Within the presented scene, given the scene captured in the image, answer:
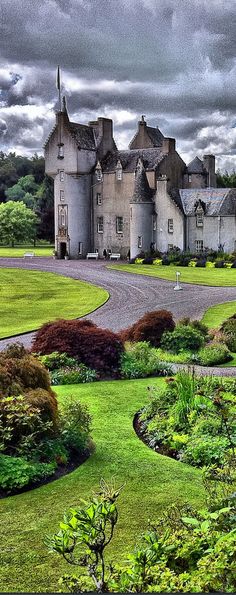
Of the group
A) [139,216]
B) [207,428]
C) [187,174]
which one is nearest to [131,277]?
[139,216]

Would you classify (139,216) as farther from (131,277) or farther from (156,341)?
(156,341)

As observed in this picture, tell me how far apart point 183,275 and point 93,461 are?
41.1m

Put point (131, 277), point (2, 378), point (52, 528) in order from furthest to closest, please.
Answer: point (131, 277) → point (2, 378) → point (52, 528)

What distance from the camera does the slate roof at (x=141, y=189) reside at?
66250mm

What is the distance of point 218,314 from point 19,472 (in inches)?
933

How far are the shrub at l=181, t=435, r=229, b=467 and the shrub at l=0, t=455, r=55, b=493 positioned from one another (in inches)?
92.1

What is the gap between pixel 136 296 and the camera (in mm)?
39438

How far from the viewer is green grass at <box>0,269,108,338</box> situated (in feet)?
108

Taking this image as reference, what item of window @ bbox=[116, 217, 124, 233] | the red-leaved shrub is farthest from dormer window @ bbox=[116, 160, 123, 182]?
the red-leaved shrub

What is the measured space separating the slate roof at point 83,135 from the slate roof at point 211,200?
37.0ft

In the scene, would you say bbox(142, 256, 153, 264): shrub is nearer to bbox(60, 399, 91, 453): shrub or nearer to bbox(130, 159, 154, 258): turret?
bbox(130, 159, 154, 258): turret

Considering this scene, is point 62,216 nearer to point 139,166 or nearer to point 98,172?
point 98,172

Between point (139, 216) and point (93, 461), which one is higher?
point (139, 216)

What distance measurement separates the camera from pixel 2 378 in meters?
11.7
